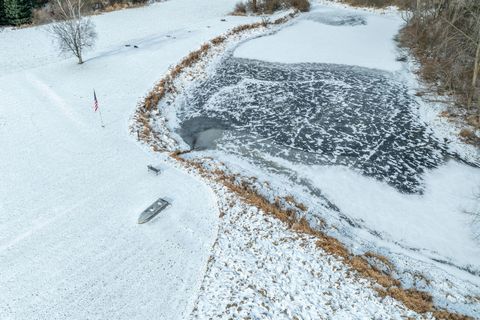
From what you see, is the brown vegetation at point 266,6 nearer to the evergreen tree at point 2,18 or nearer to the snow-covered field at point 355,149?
the snow-covered field at point 355,149

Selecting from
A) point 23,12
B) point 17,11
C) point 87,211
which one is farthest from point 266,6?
point 87,211

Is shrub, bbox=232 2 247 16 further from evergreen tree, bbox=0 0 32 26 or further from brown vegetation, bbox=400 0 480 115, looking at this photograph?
evergreen tree, bbox=0 0 32 26

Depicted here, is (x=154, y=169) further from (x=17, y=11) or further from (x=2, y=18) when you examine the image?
(x=2, y=18)

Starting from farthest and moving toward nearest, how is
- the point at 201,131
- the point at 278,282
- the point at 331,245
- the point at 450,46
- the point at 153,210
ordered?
the point at 450,46, the point at 201,131, the point at 153,210, the point at 331,245, the point at 278,282

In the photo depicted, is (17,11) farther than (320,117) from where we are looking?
Yes

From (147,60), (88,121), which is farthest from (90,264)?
(147,60)
